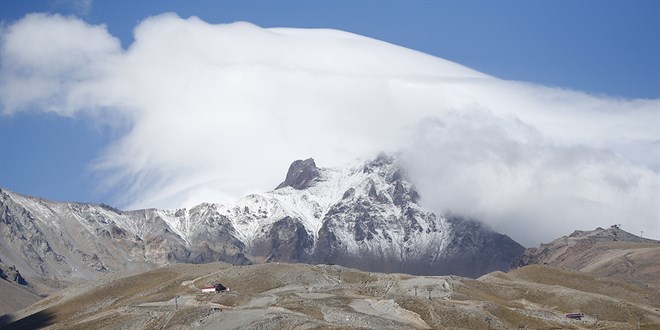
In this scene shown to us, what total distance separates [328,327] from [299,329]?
7083 millimetres

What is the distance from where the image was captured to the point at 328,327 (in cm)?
19600

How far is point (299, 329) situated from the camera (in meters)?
200

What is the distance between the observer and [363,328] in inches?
7771

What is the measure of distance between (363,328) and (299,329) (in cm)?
1320

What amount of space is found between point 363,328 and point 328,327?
7.20m
